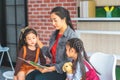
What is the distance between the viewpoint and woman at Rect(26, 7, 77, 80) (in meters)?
2.89

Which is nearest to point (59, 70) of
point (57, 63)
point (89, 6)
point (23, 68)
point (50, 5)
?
point (57, 63)

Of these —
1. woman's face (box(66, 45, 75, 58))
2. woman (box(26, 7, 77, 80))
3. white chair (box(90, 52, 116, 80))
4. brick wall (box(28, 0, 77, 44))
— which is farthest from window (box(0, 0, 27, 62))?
woman's face (box(66, 45, 75, 58))

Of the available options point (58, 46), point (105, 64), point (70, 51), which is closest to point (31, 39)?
point (58, 46)

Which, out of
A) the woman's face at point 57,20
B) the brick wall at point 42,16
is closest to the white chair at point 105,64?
the woman's face at point 57,20

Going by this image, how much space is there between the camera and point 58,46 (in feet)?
9.72

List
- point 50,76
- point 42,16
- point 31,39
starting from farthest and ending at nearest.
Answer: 1. point 42,16
2. point 31,39
3. point 50,76

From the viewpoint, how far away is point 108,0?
4.84m

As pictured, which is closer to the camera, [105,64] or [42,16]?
[105,64]

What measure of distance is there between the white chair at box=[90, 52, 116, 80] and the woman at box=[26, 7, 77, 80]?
334mm

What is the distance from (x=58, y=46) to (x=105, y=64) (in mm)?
484

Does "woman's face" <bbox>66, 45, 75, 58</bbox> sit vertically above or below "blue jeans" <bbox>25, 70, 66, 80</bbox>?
above

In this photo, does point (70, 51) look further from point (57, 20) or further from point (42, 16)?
point (42, 16)

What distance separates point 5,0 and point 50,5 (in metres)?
1.38

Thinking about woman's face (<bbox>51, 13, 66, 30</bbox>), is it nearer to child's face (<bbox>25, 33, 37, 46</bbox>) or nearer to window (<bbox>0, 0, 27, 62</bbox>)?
child's face (<bbox>25, 33, 37, 46</bbox>)
